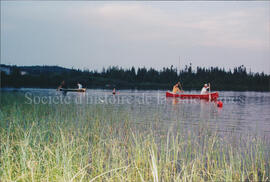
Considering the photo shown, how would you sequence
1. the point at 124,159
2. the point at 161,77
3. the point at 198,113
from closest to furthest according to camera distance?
the point at 124,159 < the point at 198,113 < the point at 161,77

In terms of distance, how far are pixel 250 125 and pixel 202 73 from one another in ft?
334

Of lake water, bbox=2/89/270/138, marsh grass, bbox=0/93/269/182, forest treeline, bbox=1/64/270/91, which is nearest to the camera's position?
marsh grass, bbox=0/93/269/182

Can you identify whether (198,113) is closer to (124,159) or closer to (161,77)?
(124,159)

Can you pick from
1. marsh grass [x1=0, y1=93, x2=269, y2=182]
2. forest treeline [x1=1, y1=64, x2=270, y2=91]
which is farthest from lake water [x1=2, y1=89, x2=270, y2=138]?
forest treeline [x1=1, y1=64, x2=270, y2=91]

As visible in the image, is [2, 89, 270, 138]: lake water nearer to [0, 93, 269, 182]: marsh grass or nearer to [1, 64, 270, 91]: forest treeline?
[0, 93, 269, 182]: marsh grass

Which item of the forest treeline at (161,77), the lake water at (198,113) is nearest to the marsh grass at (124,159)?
the lake water at (198,113)

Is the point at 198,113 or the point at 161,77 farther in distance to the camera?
the point at 161,77

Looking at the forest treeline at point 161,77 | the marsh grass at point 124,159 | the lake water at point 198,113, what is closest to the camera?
the marsh grass at point 124,159

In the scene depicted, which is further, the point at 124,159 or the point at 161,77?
the point at 161,77

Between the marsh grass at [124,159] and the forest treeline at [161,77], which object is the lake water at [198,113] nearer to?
the marsh grass at [124,159]

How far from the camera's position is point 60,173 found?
4133mm

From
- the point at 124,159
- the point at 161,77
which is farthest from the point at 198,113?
the point at 161,77

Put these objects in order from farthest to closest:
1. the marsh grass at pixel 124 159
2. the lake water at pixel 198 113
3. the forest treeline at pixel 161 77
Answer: the forest treeline at pixel 161 77 → the lake water at pixel 198 113 → the marsh grass at pixel 124 159

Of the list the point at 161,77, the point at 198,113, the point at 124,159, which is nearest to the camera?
the point at 124,159
